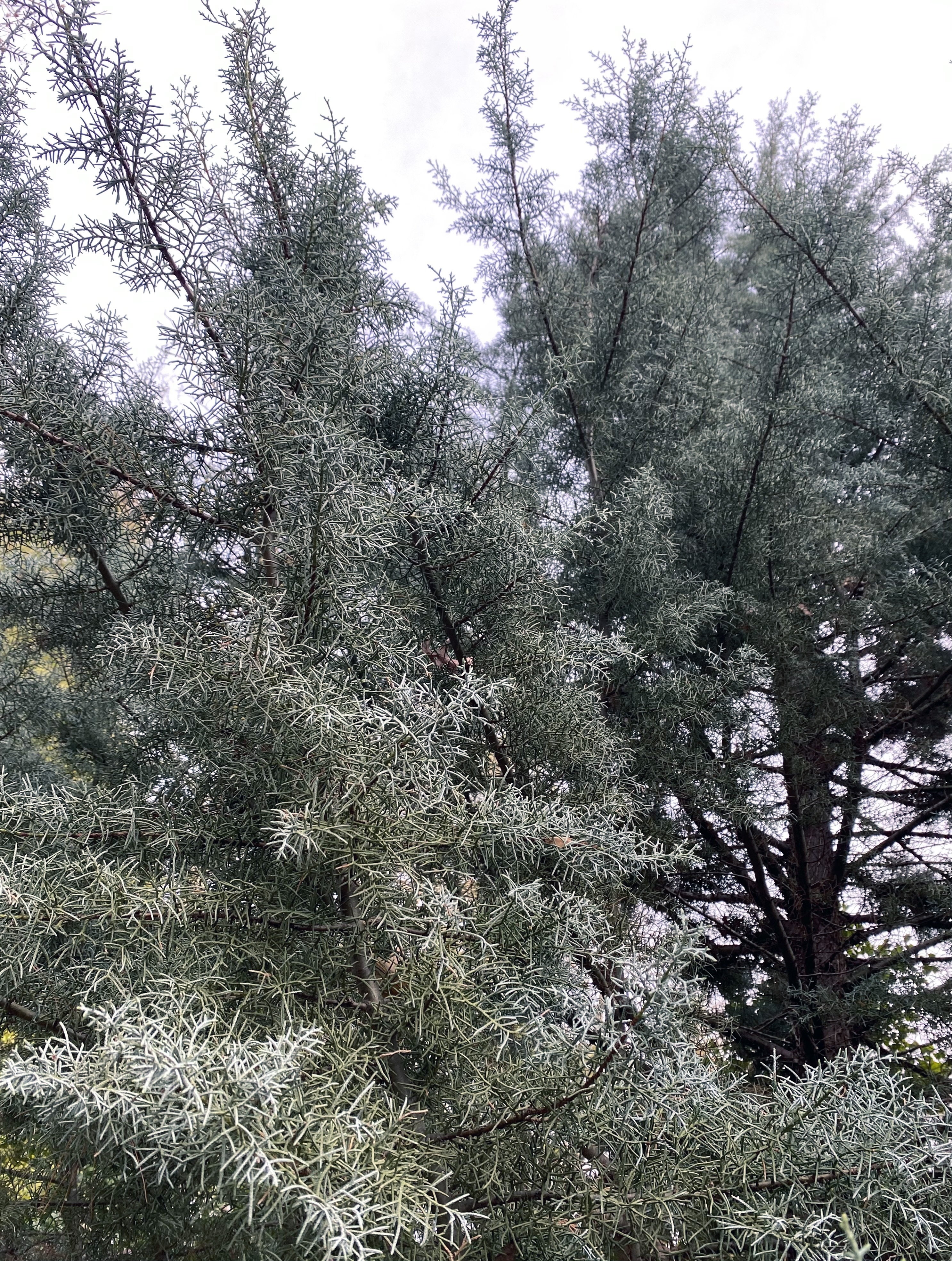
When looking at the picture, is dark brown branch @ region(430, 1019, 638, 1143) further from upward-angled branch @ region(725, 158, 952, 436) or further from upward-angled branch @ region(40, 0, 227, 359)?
upward-angled branch @ region(725, 158, 952, 436)

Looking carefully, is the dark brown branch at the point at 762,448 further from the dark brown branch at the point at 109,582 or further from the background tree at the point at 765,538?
the dark brown branch at the point at 109,582

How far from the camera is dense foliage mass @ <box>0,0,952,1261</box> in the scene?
175 centimetres

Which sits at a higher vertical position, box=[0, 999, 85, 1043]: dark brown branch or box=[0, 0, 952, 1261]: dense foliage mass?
box=[0, 0, 952, 1261]: dense foliage mass

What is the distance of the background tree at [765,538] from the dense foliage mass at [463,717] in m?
0.03

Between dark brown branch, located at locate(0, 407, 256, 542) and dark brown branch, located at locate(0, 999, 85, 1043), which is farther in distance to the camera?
dark brown branch, located at locate(0, 407, 256, 542)

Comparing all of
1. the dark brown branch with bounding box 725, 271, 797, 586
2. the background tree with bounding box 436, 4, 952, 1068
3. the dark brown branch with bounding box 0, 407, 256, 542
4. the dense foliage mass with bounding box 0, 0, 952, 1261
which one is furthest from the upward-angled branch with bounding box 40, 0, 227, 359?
the dark brown branch with bounding box 725, 271, 797, 586

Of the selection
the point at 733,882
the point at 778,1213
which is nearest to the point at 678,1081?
the point at 778,1213

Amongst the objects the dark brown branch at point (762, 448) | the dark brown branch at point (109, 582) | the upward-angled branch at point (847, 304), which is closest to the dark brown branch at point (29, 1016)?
the dark brown branch at point (109, 582)

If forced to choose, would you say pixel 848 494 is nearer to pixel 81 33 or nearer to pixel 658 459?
pixel 658 459

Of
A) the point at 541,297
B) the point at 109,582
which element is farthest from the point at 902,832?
the point at 109,582

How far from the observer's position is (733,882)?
448cm

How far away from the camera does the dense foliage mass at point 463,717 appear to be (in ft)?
5.74

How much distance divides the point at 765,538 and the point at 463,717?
229 centimetres

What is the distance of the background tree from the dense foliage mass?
0.10 ft
